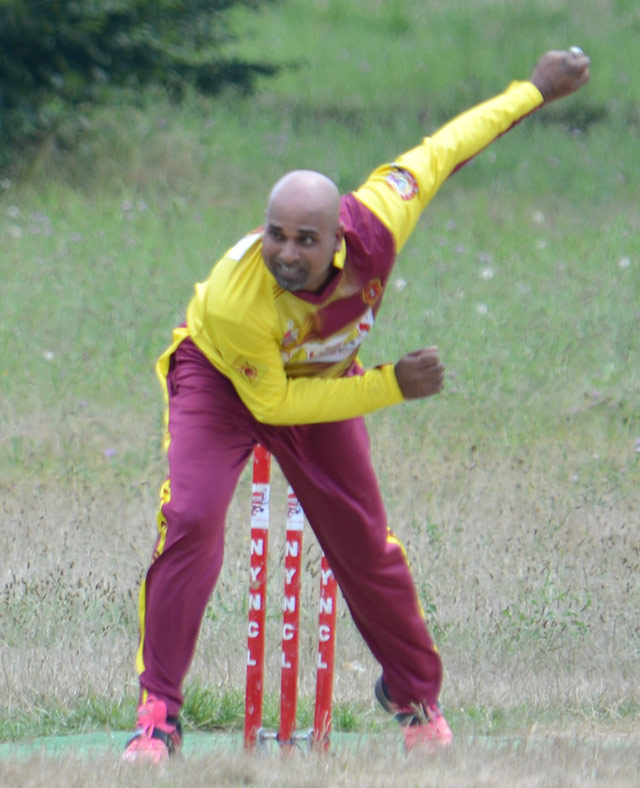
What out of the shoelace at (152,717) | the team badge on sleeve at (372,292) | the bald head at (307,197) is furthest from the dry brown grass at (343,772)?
the bald head at (307,197)

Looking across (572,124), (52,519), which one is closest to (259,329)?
(52,519)

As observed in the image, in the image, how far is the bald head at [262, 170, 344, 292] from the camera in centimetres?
369

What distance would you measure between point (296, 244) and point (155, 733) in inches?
51.2

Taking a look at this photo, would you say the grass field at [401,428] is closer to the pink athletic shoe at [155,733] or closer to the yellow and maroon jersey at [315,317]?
the pink athletic shoe at [155,733]

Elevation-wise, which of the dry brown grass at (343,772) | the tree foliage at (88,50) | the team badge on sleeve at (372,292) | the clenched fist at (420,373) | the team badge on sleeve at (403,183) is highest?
the tree foliage at (88,50)

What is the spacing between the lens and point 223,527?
390cm

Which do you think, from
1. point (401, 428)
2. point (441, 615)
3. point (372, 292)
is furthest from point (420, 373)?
point (401, 428)

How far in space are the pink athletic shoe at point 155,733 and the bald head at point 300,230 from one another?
44.7 inches

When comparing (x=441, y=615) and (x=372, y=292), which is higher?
(x=372, y=292)

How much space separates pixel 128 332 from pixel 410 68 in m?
8.84

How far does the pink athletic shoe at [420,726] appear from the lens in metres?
4.07

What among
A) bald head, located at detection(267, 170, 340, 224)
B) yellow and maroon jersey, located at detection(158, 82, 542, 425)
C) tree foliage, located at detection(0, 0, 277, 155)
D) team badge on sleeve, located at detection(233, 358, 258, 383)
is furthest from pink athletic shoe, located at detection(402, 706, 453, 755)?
tree foliage, located at detection(0, 0, 277, 155)

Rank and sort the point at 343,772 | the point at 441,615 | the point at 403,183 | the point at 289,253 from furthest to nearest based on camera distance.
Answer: the point at 441,615 < the point at 403,183 < the point at 289,253 < the point at 343,772

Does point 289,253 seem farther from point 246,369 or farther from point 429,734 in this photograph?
point 429,734
